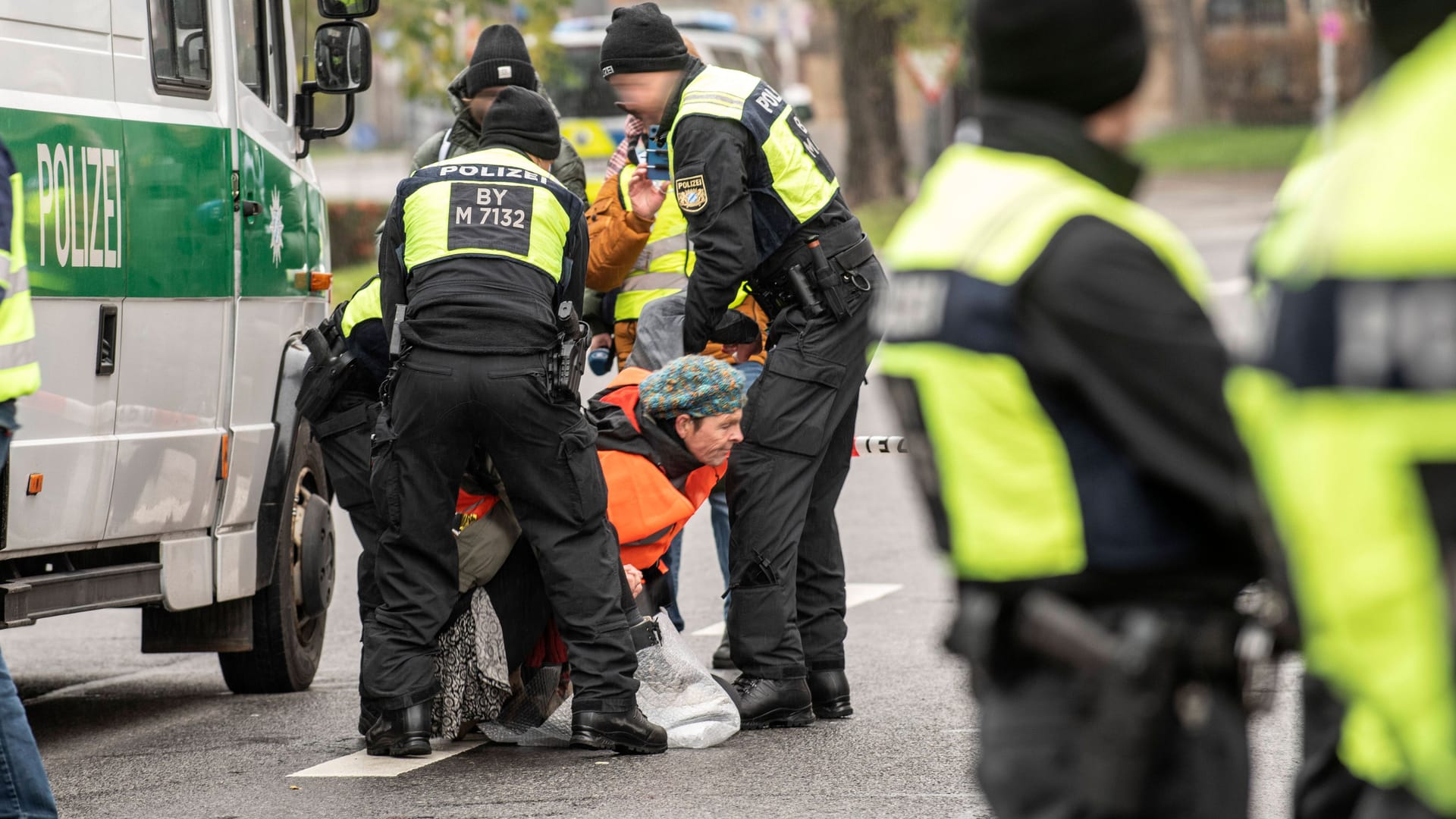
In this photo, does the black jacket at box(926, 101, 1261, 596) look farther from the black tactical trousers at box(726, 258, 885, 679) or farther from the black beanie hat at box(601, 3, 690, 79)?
the black beanie hat at box(601, 3, 690, 79)

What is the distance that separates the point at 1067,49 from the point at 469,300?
3.27 meters

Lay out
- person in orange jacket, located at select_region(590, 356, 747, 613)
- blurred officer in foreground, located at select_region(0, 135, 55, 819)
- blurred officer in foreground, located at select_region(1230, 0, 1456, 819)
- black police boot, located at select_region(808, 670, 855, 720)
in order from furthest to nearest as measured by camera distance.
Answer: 1. black police boot, located at select_region(808, 670, 855, 720)
2. person in orange jacket, located at select_region(590, 356, 747, 613)
3. blurred officer in foreground, located at select_region(0, 135, 55, 819)
4. blurred officer in foreground, located at select_region(1230, 0, 1456, 819)

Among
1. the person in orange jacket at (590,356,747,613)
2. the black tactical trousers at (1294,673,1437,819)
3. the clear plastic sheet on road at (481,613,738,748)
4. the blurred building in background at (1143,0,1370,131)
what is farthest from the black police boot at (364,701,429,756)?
the blurred building in background at (1143,0,1370,131)

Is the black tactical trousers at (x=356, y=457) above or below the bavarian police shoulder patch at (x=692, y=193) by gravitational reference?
below

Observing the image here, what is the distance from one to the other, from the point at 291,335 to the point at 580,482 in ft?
6.38

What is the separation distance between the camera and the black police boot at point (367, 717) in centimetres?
593

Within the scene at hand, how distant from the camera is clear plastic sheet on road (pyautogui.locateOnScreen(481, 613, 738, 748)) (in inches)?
236

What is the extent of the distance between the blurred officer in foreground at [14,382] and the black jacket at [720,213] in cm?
210

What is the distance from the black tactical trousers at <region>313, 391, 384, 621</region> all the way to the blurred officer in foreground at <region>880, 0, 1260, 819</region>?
3.93 m

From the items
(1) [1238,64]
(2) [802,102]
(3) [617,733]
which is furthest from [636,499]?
(1) [1238,64]

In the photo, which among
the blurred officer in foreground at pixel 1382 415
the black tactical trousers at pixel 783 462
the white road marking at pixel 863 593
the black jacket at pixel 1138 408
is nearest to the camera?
the blurred officer in foreground at pixel 1382 415

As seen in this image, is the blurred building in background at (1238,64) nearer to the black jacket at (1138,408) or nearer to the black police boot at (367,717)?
the black police boot at (367,717)

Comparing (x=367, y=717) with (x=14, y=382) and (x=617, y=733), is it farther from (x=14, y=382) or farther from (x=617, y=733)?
(x=14, y=382)

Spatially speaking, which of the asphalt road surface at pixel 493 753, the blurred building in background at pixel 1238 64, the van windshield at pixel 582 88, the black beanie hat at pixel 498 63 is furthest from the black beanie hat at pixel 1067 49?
the blurred building in background at pixel 1238 64
